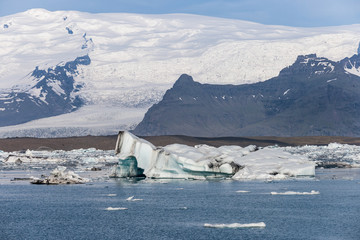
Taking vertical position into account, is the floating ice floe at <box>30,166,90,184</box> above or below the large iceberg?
below

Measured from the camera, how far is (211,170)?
241 ft

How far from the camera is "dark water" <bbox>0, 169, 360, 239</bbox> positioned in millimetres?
41656

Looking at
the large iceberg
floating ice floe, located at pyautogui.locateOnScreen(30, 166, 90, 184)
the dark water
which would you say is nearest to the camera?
the dark water

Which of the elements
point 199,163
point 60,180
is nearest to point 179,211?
point 199,163

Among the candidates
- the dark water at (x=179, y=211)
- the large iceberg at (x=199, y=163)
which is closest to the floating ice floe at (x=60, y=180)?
the dark water at (x=179, y=211)

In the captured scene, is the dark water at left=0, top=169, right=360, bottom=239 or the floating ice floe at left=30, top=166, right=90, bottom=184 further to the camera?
the floating ice floe at left=30, top=166, right=90, bottom=184

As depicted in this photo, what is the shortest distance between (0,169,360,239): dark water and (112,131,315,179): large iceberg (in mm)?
2864

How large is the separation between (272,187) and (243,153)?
632 inches

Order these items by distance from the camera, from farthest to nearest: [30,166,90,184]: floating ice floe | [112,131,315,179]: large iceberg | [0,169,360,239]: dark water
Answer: [30,166,90,184]: floating ice floe
[112,131,315,179]: large iceberg
[0,169,360,239]: dark water

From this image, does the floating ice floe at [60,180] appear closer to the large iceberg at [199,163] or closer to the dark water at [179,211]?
the dark water at [179,211]

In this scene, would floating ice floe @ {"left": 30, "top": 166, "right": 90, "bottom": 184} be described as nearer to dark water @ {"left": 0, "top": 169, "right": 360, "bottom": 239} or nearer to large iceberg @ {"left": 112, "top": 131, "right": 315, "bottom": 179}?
dark water @ {"left": 0, "top": 169, "right": 360, "bottom": 239}

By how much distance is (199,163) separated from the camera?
72.2 metres

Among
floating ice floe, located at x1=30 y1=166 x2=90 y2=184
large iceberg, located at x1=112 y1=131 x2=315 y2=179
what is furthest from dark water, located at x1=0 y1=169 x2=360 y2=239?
large iceberg, located at x1=112 y1=131 x2=315 y2=179

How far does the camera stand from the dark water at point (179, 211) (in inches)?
1640
